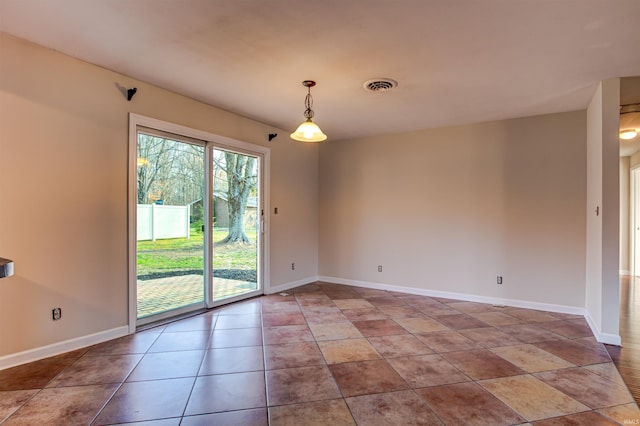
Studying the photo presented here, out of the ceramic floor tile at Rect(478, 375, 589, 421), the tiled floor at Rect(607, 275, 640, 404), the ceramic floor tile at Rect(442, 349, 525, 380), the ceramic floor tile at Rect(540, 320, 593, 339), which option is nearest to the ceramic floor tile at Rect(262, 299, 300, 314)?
the ceramic floor tile at Rect(442, 349, 525, 380)

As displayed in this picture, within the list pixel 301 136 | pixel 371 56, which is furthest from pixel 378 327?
pixel 371 56

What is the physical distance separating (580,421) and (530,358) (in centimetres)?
89

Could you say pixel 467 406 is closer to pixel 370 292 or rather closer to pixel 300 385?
pixel 300 385

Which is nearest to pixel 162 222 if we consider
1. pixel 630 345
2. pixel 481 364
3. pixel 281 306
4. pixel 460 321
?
pixel 281 306

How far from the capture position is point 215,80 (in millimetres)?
3279

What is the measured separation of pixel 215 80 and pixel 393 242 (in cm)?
358

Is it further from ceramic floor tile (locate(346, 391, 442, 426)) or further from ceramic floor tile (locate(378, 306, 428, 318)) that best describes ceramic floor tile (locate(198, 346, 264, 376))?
ceramic floor tile (locate(378, 306, 428, 318))

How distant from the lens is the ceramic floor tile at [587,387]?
215 cm

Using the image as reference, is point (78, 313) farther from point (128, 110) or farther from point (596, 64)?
point (596, 64)

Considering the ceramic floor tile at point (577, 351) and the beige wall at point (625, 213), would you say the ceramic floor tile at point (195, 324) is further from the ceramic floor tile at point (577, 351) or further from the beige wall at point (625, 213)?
the beige wall at point (625, 213)

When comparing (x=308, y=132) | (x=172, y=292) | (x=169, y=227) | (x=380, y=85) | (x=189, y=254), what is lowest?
(x=172, y=292)

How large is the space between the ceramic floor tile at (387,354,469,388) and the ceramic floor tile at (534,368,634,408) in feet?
2.11

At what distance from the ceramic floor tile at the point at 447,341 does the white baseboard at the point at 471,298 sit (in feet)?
4.85

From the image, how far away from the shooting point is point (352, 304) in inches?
176
